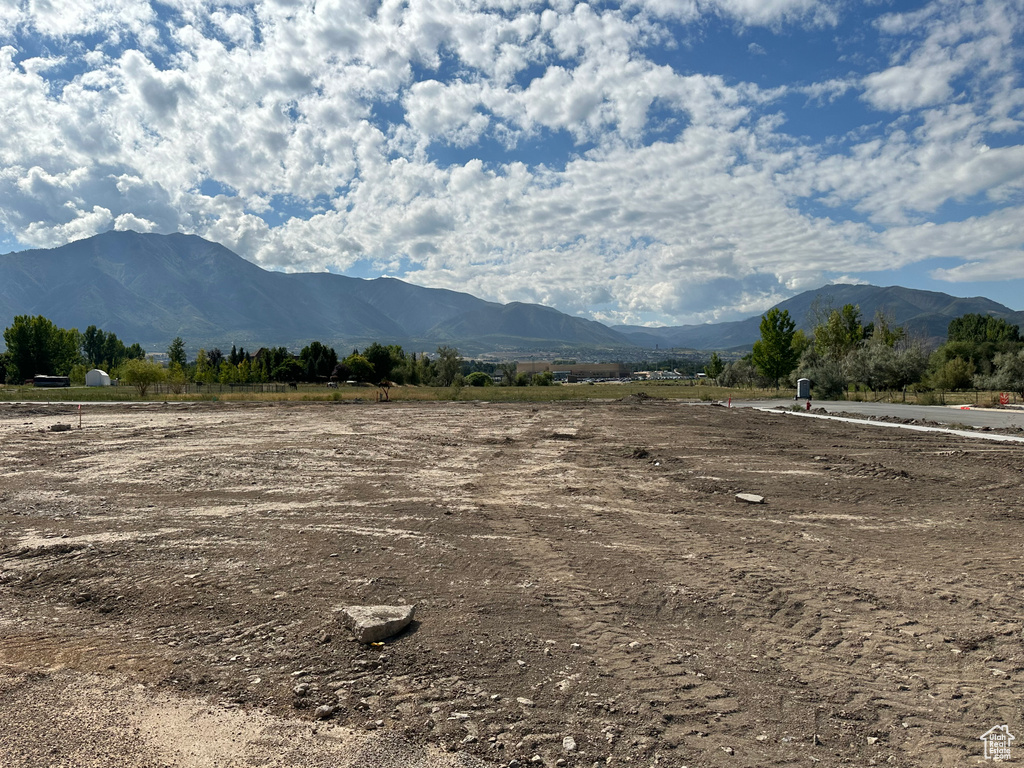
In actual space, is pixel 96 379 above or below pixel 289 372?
below

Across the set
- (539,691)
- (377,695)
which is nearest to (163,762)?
(377,695)

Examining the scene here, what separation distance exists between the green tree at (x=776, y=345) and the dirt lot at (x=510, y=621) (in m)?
52.2

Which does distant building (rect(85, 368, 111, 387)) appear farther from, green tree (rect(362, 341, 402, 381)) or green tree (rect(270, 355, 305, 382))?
green tree (rect(362, 341, 402, 381))

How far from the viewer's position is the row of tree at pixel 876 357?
49.6 meters

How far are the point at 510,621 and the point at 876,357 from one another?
5591cm

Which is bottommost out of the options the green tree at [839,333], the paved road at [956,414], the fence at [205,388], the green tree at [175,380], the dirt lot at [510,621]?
the paved road at [956,414]

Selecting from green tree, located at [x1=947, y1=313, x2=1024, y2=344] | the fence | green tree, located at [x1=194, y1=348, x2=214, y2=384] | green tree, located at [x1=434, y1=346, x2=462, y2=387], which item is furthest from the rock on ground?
green tree, located at [x1=947, y1=313, x2=1024, y2=344]

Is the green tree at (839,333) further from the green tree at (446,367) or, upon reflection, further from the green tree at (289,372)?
the green tree at (289,372)

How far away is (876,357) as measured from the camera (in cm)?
5056

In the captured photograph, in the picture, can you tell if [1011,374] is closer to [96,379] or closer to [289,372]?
[289,372]

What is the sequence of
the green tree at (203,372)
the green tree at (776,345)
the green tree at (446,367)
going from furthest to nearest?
the green tree at (446,367)
the green tree at (203,372)
the green tree at (776,345)

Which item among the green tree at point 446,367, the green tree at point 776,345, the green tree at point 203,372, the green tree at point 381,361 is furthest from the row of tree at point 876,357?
the green tree at point 203,372

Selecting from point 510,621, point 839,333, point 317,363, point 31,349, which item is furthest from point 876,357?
point 31,349

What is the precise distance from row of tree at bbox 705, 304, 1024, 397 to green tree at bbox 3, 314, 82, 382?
4207 inches
